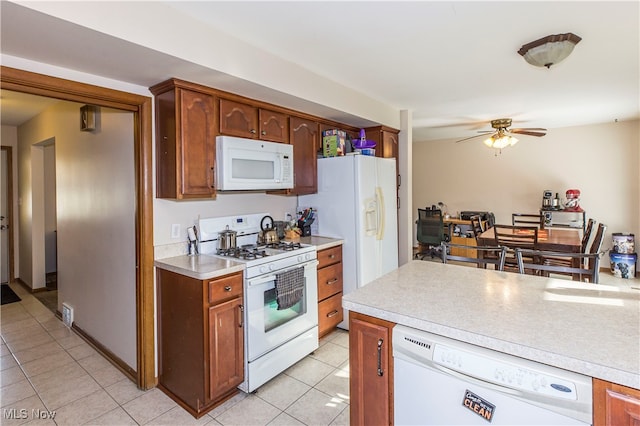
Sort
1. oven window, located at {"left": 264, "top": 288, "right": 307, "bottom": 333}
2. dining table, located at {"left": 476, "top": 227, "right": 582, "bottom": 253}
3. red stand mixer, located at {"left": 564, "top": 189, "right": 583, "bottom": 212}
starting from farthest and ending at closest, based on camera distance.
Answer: red stand mixer, located at {"left": 564, "top": 189, "right": 583, "bottom": 212}, dining table, located at {"left": 476, "top": 227, "right": 582, "bottom": 253}, oven window, located at {"left": 264, "top": 288, "right": 307, "bottom": 333}

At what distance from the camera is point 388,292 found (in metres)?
1.54

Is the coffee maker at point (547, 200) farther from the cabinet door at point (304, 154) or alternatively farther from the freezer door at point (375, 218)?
the cabinet door at point (304, 154)

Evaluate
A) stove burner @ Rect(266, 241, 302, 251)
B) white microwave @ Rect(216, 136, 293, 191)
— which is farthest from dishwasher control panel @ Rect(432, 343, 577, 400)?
white microwave @ Rect(216, 136, 293, 191)

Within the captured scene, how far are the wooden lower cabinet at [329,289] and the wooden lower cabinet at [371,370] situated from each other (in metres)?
1.50

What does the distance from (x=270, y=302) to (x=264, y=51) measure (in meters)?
1.79

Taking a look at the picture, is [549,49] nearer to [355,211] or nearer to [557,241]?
[355,211]

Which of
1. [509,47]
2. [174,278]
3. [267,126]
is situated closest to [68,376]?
[174,278]

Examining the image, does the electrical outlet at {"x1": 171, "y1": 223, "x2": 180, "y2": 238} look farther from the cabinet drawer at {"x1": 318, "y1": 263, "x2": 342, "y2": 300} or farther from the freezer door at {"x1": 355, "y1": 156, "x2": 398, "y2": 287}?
Answer: the freezer door at {"x1": 355, "y1": 156, "x2": 398, "y2": 287}

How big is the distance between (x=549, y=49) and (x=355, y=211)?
185 cm

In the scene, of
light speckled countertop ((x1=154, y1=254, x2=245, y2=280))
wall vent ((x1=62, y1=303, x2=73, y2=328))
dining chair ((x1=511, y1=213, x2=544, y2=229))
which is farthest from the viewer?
dining chair ((x1=511, y1=213, x2=544, y2=229))

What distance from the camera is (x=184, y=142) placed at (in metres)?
2.21

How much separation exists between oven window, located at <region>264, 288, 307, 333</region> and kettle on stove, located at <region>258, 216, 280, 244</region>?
2.04 ft

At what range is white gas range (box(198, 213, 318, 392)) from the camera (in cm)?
226

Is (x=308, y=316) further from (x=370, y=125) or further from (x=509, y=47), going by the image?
(x=509, y=47)
